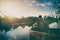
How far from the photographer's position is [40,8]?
1552mm

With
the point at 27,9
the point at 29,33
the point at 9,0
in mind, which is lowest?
the point at 29,33

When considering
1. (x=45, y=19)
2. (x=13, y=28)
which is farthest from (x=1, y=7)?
(x=45, y=19)

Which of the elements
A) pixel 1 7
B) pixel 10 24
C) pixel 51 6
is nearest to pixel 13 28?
pixel 10 24

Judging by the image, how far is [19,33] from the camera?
1543mm

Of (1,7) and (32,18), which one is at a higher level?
(1,7)

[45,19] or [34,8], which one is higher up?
[34,8]

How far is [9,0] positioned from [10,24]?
0.87 feet

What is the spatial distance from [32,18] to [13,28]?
23 centimetres

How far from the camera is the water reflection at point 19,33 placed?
153 cm

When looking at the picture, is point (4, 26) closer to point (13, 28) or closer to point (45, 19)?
point (13, 28)

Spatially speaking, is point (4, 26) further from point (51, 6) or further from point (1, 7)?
point (51, 6)

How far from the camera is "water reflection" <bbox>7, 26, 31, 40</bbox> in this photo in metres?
1.53

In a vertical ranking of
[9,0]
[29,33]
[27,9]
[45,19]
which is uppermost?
[9,0]

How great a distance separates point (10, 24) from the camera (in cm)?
155
